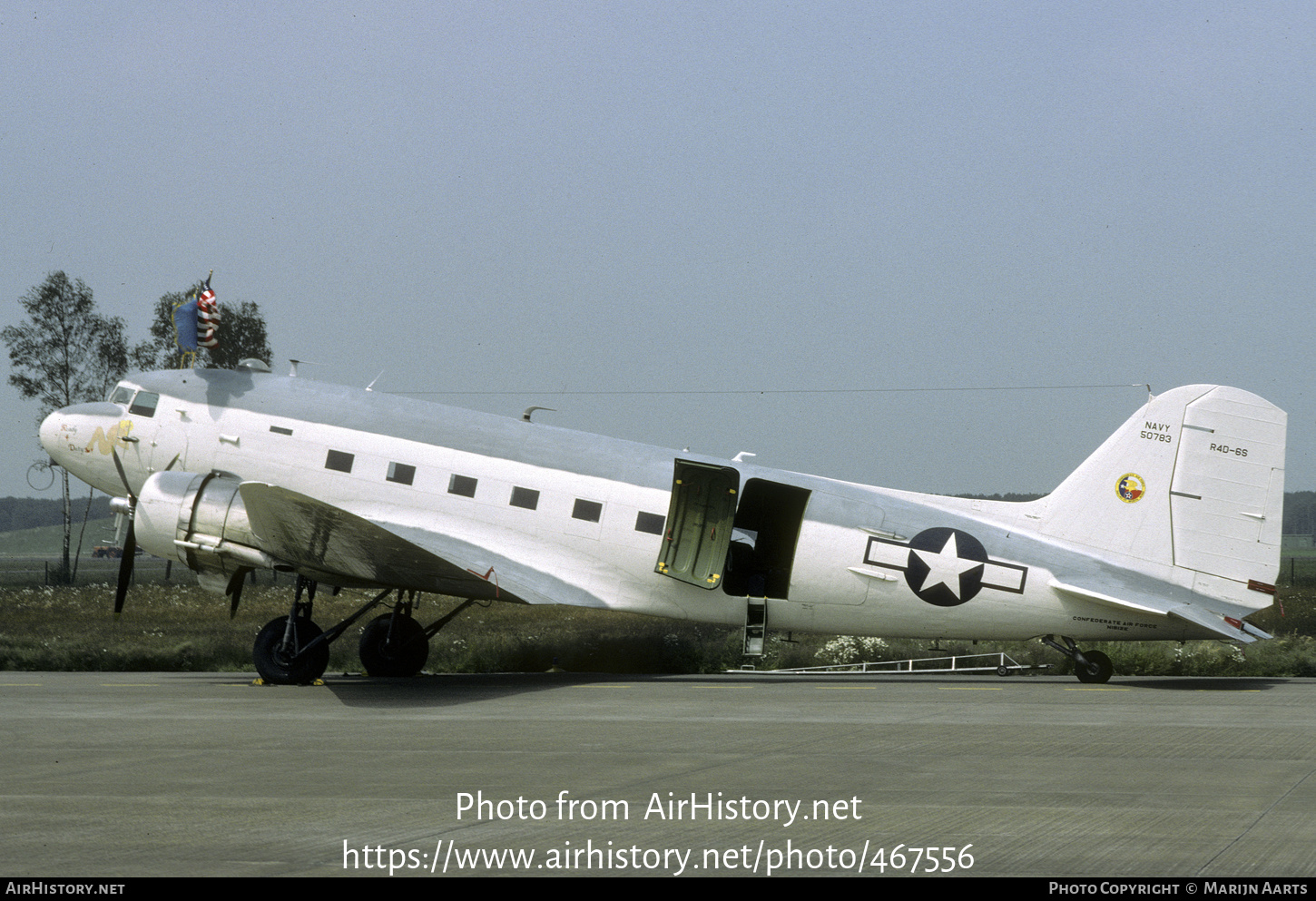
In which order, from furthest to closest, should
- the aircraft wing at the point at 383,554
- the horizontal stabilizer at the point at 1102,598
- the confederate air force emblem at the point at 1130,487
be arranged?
the confederate air force emblem at the point at 1130,487 < the horizontal stabilizer at the point at 1102,598 < the aircraft wing at the point at 383,554

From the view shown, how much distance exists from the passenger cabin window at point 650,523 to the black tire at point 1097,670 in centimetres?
613

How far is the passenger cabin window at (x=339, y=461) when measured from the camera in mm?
15836

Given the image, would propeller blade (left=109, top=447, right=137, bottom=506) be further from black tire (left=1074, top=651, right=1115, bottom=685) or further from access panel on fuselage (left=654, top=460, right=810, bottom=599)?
black tire (left=1074, top=651, right=1115, bottom=685)

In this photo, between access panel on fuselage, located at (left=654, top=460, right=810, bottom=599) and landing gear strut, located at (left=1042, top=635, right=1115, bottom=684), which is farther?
access panel on fuselage, located at (left=654, top=460, right=810, bottom=599)

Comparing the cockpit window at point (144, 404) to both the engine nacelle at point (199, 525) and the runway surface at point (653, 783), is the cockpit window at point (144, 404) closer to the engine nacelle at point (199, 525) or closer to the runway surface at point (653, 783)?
the engine nacelle at point (199, 525)

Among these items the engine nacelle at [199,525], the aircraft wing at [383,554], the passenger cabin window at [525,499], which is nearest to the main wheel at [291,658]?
the aircraft wing at [383,554]

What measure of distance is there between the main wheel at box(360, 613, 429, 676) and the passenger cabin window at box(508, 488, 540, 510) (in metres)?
2.78

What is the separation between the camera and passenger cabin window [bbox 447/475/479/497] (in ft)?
51.4

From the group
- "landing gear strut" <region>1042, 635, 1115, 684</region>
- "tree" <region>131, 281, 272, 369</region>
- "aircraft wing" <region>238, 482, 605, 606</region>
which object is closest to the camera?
"aircraft wing" <region>238, 482, 605, 606</region>

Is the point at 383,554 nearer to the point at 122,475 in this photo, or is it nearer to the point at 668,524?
the point at 668,524

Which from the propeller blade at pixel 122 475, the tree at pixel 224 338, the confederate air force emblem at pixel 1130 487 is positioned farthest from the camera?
the tree at pixel 224 338

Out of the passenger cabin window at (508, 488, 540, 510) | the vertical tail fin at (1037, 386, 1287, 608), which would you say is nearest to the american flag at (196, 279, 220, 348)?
the passenger cabin window at (508, 488, 540, 510)
